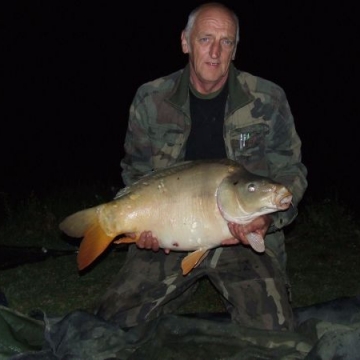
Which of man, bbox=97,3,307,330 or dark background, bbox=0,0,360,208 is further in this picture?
dark background, bbox=0,0,360,208

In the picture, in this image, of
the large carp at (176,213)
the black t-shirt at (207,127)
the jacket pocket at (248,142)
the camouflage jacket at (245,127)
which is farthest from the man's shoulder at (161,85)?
the large carp at (176,213)

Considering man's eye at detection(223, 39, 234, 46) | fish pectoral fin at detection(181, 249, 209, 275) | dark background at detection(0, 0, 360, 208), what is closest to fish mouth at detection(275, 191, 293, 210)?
fish pectoral fin at detection(181, 249, 209, 275)

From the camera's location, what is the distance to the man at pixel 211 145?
2863 millimetres

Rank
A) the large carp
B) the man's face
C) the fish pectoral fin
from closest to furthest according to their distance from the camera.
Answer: the large carp < the fish pectoral fin < the man's face

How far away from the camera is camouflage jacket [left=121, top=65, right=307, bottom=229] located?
10.0 feet

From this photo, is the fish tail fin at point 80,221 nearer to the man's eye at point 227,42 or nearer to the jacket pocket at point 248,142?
the jacket pocket at point 248,142

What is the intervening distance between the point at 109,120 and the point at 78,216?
1072cm

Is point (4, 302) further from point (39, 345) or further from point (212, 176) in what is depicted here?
point (212, 176)

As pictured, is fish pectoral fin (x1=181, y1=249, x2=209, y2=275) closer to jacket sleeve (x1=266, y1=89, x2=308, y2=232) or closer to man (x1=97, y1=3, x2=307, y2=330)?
man (x1=97, y1=3, x2=307, y2=330)

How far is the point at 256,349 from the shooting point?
2.30m

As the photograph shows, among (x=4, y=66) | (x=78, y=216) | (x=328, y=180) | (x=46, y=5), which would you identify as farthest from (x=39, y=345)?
(x=46, y=5)

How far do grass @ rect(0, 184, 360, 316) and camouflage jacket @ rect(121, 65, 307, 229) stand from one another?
63 centimetres

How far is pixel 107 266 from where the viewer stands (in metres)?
3.76

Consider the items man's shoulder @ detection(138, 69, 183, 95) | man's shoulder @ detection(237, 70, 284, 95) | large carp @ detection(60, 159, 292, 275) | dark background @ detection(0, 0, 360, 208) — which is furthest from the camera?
dark background @ detection(0, 0, 360, 208)
